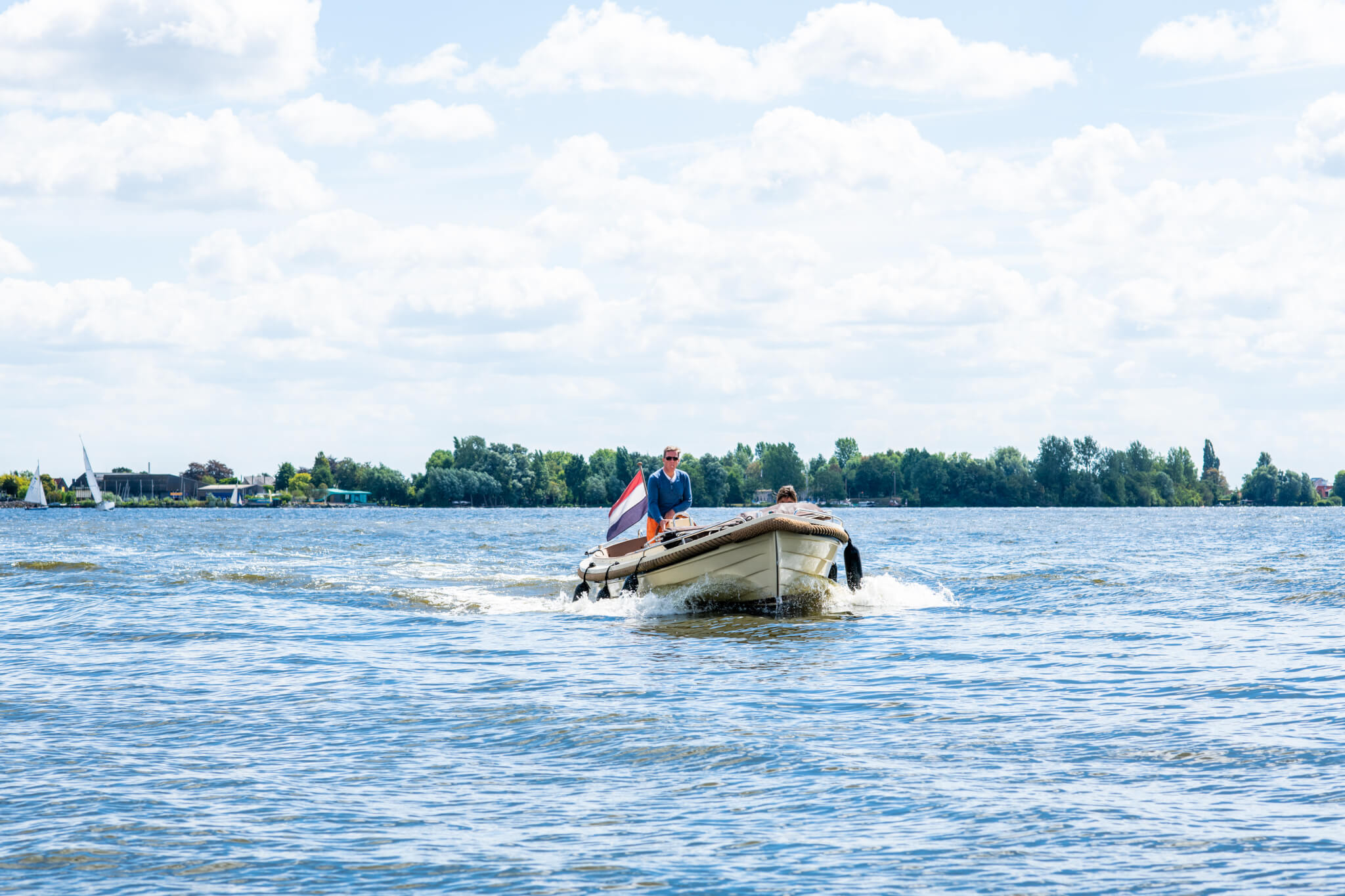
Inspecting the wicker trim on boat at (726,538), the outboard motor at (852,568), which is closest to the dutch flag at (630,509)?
the wicker trim on boat at (726,538)

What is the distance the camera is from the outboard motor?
70.5 ft

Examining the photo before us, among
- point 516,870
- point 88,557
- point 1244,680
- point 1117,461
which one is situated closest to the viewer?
point 516,870

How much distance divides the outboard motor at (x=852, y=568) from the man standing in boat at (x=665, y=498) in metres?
2.89

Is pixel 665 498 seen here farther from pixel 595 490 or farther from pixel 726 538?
pixel 595 490

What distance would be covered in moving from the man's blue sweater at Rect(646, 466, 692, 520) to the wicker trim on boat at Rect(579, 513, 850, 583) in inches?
34.3

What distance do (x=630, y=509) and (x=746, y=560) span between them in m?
4.13

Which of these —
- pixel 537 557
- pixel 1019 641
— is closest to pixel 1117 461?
pixel 537 557

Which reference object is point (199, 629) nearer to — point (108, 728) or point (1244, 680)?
point (108, 728)

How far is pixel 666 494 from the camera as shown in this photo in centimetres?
2102

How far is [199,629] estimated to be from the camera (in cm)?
1869

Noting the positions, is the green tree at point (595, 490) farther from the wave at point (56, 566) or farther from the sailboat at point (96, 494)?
the wave at point (56, 566)

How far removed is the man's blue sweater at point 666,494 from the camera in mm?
20812

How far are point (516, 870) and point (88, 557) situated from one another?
121 ft

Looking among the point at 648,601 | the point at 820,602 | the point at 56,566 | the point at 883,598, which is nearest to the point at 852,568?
the point at 820,602
